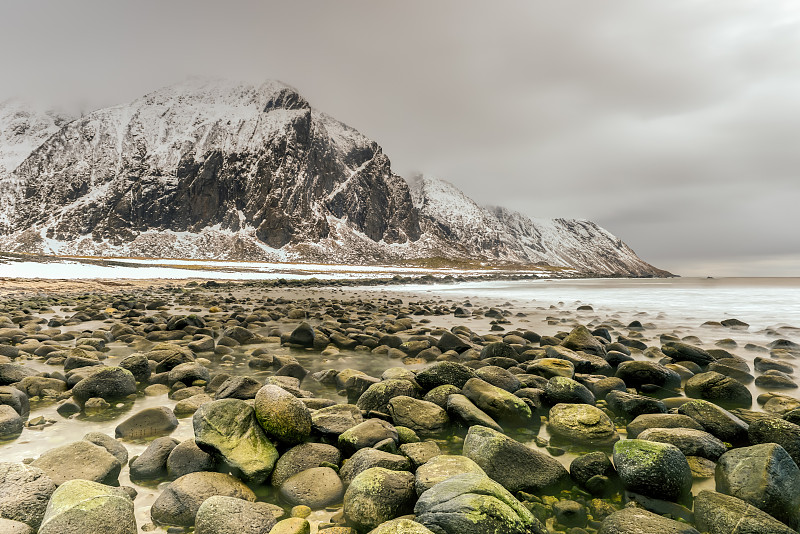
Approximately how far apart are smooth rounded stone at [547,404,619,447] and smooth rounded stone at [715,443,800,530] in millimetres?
1240

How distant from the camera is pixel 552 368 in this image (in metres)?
7.31

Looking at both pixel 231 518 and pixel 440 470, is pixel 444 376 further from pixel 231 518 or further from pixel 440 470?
pixel 231 518

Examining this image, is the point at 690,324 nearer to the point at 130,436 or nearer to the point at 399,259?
the point at 130,436

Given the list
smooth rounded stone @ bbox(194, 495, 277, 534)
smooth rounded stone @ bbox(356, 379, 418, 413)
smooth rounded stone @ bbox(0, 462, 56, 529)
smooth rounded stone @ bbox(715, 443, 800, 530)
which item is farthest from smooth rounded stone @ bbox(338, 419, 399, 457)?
smooth rounded stone @ bbox(715, 443, 800, 530)

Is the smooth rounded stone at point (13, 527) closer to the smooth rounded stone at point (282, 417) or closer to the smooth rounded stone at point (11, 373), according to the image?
the smooth rounded stone at point (282, 417)

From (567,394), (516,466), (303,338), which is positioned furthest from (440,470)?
(303,338)

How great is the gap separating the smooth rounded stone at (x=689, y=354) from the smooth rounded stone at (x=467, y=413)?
5.99 metres

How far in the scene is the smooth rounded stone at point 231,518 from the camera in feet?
10.0

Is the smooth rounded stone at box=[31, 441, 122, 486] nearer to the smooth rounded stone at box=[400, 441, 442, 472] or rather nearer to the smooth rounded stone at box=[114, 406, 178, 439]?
the smooth rounded stone at box=[114, 406, 178, 439]

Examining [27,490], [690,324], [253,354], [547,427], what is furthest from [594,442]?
[690,324]

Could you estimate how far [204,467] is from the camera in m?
4.02

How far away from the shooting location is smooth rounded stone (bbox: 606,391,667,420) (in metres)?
5.51

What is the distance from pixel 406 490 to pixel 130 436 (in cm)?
361

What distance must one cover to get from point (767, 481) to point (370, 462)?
3405 millimetres
